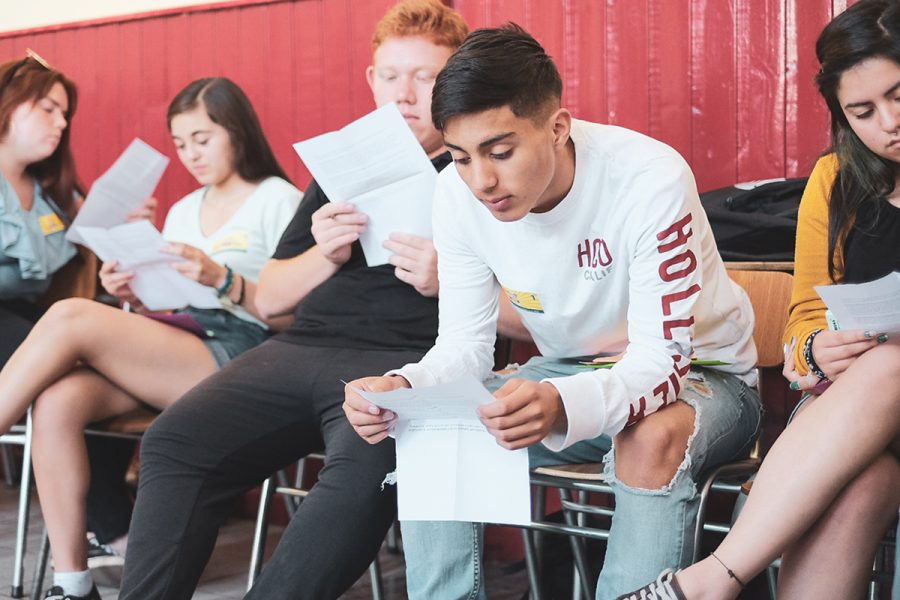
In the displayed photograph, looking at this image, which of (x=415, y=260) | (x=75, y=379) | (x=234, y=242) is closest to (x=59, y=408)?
(x=75, y=379)

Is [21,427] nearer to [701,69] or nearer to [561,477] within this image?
[561,477]

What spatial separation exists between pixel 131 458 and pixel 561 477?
1.63 metres

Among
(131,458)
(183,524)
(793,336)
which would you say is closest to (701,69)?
(793,336)

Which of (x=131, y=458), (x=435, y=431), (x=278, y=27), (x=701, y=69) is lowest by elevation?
(x=131, y=458)

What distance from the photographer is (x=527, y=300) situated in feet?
6.04

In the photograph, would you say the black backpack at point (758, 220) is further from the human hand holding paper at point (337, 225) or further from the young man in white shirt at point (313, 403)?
the human hand holding paper at point (337, 225)

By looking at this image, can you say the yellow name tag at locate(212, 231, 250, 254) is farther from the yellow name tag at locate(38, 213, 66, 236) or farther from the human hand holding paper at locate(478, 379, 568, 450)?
the human hand holding paper at locate(478, 379, 568, 450)

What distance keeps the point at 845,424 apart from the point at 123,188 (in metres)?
2.01

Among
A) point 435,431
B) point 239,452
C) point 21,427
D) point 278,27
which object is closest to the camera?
point 435,431

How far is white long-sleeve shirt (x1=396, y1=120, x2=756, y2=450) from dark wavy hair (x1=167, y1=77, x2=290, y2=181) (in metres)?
1.12

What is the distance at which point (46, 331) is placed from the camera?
95.4 inches

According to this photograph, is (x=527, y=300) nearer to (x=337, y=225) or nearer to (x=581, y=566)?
(x=337, y=225)

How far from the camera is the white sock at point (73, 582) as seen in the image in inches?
92.3

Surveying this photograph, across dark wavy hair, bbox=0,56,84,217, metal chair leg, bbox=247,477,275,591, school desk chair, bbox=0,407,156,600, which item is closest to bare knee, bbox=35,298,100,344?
school desk chair, bbox=0,407,156,600
